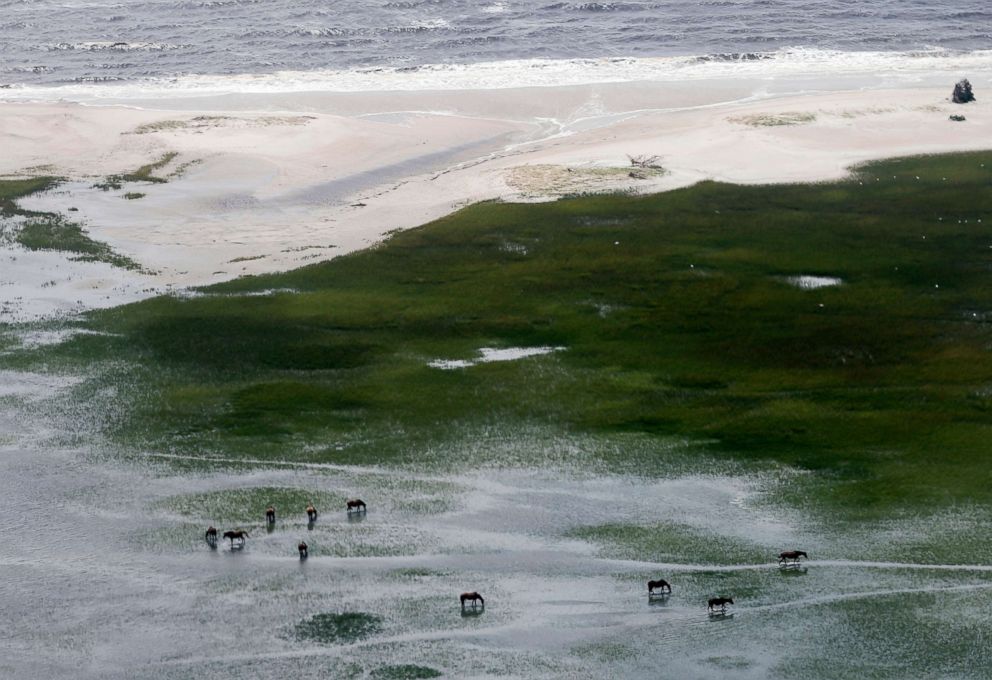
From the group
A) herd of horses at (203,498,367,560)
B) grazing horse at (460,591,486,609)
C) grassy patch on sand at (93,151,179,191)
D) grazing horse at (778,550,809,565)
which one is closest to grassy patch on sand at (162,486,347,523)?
herd of horses at (203,498,367,560)

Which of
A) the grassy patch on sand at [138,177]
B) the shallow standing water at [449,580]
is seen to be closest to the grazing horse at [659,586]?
the shallow standing water at [449,580]

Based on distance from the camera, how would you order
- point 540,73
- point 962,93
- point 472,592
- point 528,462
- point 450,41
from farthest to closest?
point 450,41 → point 540,73 → point 962,93 → point 528,462 → point 472,592

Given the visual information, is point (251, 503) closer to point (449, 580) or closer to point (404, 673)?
point (449, 580)

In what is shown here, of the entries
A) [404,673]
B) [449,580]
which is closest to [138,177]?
[449,580]

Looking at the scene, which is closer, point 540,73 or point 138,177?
point 138,177

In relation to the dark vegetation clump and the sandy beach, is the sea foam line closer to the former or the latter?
the sandy beach
